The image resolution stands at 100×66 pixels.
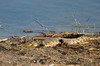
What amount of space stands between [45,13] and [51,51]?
12.2 feet

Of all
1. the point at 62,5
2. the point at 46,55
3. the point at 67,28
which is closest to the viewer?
the point at 46,55

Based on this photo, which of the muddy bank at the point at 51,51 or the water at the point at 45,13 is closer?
the muddy bank at the point at 51,51

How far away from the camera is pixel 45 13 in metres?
8.10

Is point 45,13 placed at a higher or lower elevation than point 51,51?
lower

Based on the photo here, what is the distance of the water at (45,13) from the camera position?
7.05 metres

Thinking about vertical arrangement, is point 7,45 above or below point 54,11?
above

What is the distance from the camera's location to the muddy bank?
396cm

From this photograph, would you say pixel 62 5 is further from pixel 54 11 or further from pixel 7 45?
pixel 7 45

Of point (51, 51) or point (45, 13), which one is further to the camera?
point (45, 13)

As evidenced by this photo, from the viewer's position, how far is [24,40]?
4.94 metres

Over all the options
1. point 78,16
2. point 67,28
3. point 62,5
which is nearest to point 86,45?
point 67,28

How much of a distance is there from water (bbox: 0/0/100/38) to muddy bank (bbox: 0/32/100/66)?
1481mm

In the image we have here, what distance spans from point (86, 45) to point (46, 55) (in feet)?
2.38

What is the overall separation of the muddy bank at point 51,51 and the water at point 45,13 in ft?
4.86
